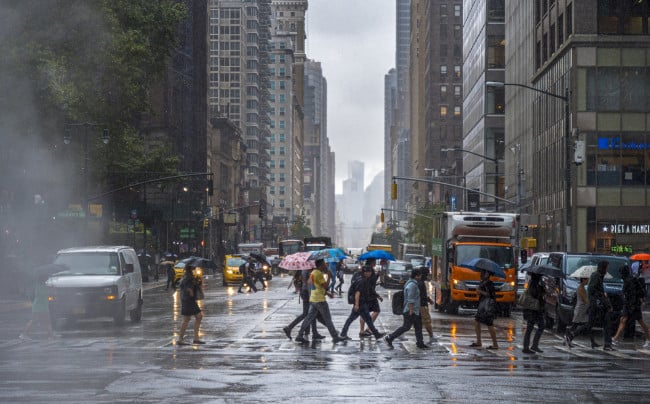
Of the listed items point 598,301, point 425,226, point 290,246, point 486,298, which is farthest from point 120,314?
point 425,226

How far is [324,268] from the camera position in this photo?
24.3 meters

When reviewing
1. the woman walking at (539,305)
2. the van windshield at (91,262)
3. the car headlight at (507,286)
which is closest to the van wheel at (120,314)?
the van windshield at (91,262)

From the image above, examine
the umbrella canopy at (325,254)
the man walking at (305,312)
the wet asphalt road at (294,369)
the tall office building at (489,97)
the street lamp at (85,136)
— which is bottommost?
the wet asphalt road at (294,369)

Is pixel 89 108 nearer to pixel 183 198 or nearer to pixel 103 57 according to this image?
pixel 103 57

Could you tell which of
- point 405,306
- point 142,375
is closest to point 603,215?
point 405,306

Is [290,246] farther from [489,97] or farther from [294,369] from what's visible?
[294,369]

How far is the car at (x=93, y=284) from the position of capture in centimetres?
2800

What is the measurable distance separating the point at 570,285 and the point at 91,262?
1257 centimetres

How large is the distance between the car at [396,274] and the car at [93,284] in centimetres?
3378

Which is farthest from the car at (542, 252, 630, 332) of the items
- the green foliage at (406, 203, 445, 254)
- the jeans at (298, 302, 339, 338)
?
the green foliage at (406, 203, 445, 254)

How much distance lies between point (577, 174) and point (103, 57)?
28.8 m

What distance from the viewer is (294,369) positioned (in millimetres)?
18312

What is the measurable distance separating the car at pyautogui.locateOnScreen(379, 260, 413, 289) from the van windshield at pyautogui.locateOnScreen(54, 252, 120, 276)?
114 feet

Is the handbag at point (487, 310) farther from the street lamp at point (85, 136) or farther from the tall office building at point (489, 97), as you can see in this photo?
the tall office building at point (489, 97)
